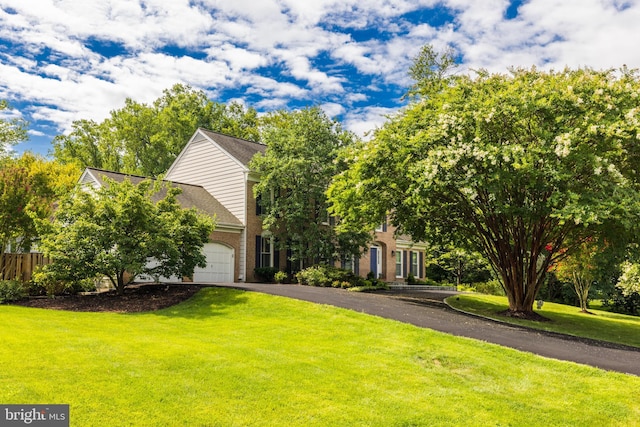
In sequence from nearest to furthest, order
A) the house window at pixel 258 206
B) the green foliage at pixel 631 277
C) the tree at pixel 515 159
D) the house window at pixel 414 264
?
the tree at pixel 515 159 < the green foliage at pixel 631 277 < the house window at pixel 258 206 < the house window at pixel 414 264

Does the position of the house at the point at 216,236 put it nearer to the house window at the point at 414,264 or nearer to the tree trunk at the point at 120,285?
the tree trunk at the point at 120,285

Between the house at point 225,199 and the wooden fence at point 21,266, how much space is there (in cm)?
549

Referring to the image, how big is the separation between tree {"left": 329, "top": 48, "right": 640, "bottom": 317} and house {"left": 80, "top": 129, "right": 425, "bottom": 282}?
29.4 ft

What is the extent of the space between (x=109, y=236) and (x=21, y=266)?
5551 millimetres

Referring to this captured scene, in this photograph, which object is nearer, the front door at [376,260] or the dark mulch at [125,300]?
the dark mulch at [125,300]

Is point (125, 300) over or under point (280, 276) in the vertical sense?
under

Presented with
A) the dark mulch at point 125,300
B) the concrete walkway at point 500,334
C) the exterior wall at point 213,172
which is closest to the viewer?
the concrete walkway at point 500,334

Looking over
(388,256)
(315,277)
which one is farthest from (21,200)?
(388,256)

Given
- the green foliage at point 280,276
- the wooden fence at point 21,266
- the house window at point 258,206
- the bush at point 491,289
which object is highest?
the house window at point 258,206

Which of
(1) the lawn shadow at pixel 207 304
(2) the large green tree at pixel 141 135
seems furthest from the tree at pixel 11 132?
(1) the lawn shadow at pixel 207 304

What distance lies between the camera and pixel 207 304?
16.5m

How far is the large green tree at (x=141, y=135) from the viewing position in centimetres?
Answer: 4544

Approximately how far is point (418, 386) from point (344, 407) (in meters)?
1.78

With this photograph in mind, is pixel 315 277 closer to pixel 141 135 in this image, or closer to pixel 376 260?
pixel 376 260
